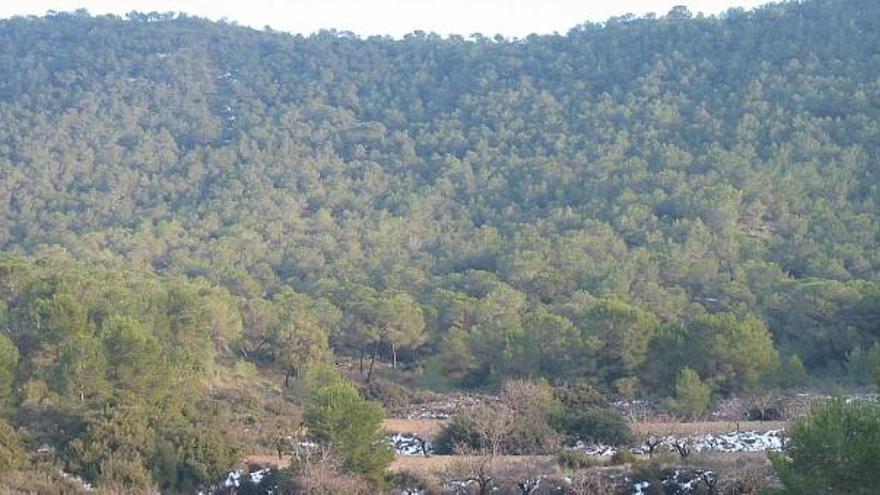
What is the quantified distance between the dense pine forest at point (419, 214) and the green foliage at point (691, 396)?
440mm

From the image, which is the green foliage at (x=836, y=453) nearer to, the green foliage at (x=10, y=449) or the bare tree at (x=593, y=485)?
the bare tree at (x=593, y=485)

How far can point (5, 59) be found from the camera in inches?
3617

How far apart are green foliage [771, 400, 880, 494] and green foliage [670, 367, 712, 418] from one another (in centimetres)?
1247

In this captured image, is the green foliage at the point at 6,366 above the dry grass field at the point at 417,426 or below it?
above

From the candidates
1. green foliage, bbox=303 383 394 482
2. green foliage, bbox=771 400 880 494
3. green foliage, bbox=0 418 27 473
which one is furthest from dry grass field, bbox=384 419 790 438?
green foliage, bbox=0 418 27 473

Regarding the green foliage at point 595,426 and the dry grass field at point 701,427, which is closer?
the dry grass field at point 701,427

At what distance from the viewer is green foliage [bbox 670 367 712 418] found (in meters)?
26.0

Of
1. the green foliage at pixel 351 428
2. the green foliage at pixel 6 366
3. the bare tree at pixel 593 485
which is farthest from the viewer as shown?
the green foliage at pixel 6 366

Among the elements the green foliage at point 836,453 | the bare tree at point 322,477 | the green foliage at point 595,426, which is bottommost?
the green foliage at point 595,426

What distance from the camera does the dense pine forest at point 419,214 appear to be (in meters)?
27.9

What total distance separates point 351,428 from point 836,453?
9.66 meters

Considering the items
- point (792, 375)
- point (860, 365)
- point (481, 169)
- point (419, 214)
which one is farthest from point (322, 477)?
point (481, 169)

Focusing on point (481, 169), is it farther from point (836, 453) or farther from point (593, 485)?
point (836, 453)

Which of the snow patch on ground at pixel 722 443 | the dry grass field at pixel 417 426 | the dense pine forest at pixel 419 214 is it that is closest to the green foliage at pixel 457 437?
the dry grass field at pixel 417 426
